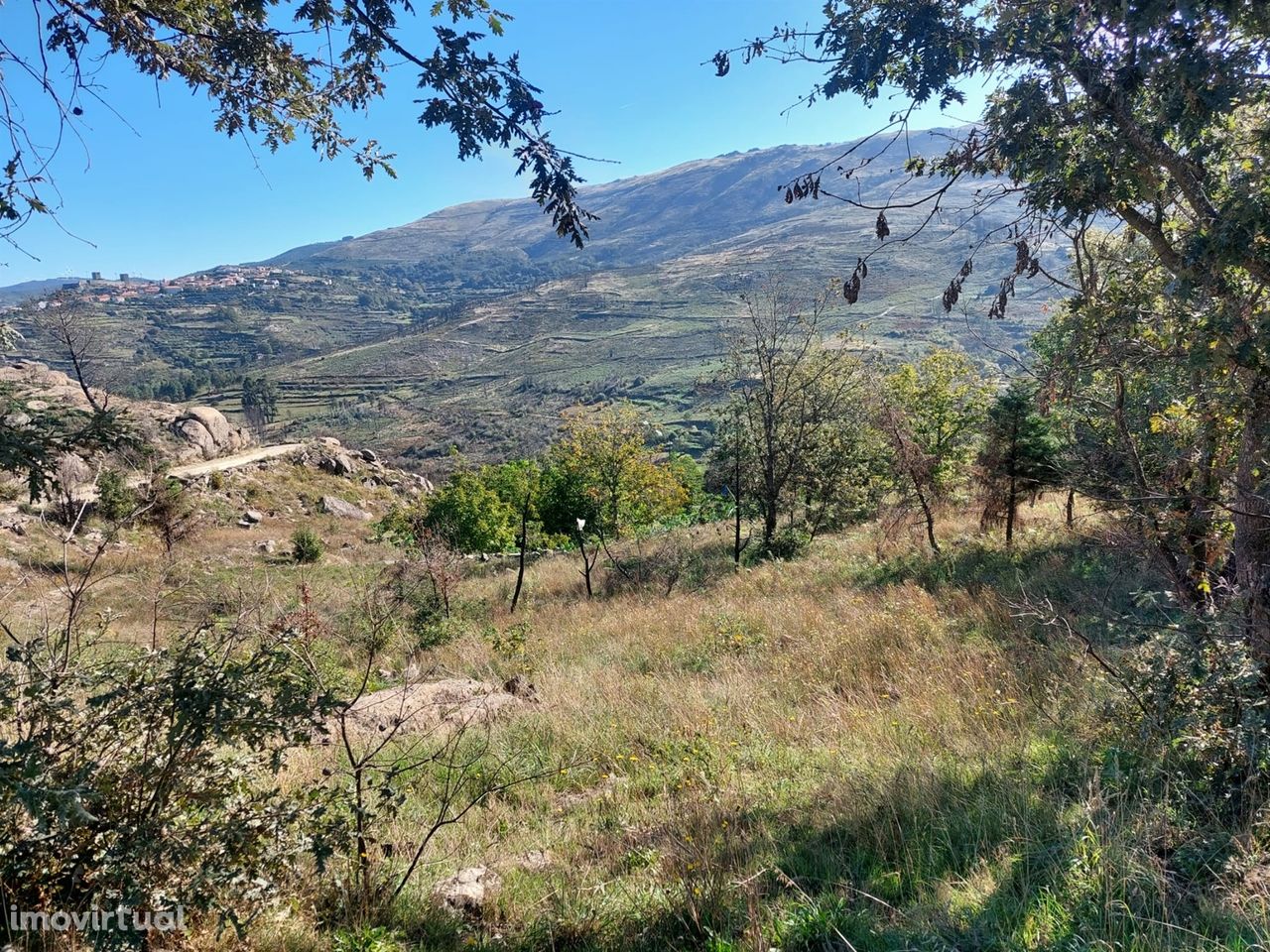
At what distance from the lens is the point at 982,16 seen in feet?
12.8

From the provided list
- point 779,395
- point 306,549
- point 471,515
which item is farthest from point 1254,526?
point 306,549

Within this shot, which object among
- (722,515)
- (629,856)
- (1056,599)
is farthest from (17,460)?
(722,515)

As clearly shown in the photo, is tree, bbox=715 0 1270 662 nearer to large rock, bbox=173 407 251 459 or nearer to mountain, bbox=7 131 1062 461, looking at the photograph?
large rock, bbox=173 407 251 459

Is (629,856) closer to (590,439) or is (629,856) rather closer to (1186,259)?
(1186,259)

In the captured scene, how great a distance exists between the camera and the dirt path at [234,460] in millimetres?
30656

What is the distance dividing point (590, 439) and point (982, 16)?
14.8 metres

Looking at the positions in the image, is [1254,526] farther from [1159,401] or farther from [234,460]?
[234,460]

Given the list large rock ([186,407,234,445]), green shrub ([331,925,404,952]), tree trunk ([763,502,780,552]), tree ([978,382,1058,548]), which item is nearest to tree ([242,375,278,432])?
large rock ([186,407,234,445])

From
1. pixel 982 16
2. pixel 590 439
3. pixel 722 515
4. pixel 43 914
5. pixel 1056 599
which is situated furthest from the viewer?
pixel 722 515

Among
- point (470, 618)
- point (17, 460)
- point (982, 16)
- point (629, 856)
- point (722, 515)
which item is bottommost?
point (722, 515)

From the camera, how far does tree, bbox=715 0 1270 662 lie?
9.72 ft

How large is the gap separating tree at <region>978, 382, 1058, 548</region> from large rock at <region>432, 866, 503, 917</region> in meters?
10.5

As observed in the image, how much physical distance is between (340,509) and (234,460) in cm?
720

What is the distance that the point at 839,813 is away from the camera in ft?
11.0
